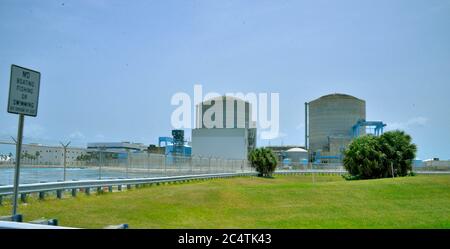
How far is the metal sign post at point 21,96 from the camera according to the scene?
23.0ft

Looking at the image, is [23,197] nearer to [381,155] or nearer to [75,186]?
[75,186]

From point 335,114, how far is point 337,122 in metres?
1.93

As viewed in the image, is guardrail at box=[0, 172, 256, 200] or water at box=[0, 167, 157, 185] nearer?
guardrail at box=[0, 172, 256, 200]

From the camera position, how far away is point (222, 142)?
9788 cm

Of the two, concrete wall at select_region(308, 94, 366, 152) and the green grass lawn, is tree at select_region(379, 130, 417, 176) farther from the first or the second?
concrete wall at select_region(308, 94, 366, 152)

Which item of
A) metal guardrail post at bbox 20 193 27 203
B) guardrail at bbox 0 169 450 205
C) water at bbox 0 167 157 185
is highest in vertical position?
water at bbox 0 167 157 185

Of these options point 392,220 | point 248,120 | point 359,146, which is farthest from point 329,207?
point 248,120

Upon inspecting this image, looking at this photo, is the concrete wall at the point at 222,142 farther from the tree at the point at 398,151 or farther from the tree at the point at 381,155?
the tree at the point at 398,151

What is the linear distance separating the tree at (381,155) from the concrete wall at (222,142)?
4782cm

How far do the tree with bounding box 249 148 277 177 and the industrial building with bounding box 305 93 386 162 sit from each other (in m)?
38.6

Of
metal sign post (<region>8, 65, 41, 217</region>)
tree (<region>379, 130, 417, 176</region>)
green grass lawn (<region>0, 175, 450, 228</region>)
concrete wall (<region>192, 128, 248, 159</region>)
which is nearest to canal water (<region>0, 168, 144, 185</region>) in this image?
green grass lawn (<region>0, 175, 450, 228</region>)

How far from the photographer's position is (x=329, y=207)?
14.4 m

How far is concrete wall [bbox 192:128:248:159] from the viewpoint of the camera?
319 feet

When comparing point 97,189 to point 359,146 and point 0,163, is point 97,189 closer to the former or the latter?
point 0,163
